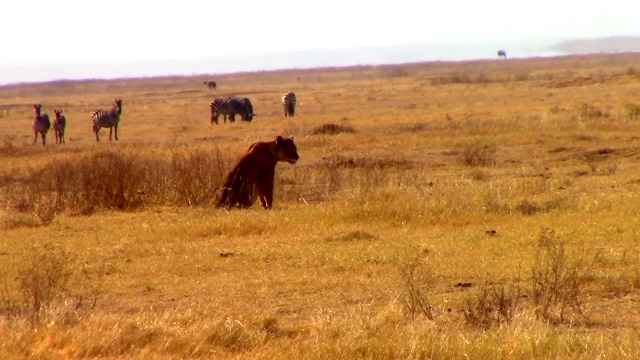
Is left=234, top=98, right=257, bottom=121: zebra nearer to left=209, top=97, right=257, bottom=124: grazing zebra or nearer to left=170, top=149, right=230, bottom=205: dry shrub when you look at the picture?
left=209, top=97, right=257, bottom=124: grazing zebra

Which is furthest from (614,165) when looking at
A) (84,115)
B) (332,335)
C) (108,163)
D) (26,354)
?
(84,115)

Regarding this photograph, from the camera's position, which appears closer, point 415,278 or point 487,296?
point 487,296

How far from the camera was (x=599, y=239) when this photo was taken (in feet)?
35.9

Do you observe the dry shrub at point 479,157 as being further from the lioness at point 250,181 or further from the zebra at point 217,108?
the zebra at point 217,108

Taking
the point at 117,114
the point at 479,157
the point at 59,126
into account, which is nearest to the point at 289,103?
the point at 117,114

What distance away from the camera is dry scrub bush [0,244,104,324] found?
7.33 m

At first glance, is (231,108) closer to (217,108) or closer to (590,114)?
(217,108)

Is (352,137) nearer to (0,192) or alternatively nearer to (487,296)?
(0,192)

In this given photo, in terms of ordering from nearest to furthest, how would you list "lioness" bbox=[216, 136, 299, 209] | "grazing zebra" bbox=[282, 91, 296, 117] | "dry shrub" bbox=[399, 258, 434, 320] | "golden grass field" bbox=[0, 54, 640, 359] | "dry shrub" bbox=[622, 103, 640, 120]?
"golden grass field" bbox=[0, 54, 640, 359] → "dry shrub" bbox=[399, 258, 434, 320] → "lioness" bbox=[216, 136, 299, 209] → "dry shrub" bbox=[622, 103, 640, 120] → "grazing zebra" bbox=[282, 91, 296, 117]

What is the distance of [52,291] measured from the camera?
8078 mm

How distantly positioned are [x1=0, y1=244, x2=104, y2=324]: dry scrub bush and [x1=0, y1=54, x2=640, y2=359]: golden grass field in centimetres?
3

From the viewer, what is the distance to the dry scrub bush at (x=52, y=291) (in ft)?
24.0

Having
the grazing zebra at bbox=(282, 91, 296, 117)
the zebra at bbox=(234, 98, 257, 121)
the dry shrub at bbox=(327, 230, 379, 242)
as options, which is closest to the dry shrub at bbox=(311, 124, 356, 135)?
the zebra at bbox=(234, 98, 257, 121)

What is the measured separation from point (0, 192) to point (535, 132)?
1242 centimetres
